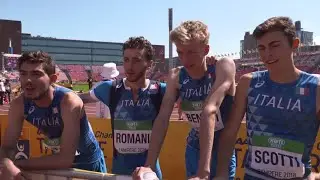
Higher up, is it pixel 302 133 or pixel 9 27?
pixel 9 27

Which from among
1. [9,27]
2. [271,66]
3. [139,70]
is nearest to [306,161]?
[271,66]

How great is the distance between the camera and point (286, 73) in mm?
2262

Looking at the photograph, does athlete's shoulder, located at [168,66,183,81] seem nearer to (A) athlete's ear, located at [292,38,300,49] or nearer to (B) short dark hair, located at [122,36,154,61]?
(B) short dark hair, located at [122,36,154,61]

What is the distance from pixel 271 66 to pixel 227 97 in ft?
1.92

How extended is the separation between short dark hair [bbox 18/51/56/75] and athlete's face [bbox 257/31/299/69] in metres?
1.57

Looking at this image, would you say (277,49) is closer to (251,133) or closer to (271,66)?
(271,66)

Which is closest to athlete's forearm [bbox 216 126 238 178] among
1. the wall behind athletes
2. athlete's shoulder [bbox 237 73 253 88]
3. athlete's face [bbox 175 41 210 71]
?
athlete's shoulder [bbox 237 73 253 88]

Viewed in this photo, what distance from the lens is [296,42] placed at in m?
2.27

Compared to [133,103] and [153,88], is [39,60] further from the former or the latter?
[153,88]

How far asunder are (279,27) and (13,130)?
2.06 metres

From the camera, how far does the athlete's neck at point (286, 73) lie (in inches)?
88.5

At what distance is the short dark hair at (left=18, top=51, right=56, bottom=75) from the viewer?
2775mm

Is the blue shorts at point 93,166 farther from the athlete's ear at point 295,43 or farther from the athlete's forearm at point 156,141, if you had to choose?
the athlete's ear at point 295,43

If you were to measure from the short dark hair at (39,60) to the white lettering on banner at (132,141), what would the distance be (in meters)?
0.97
